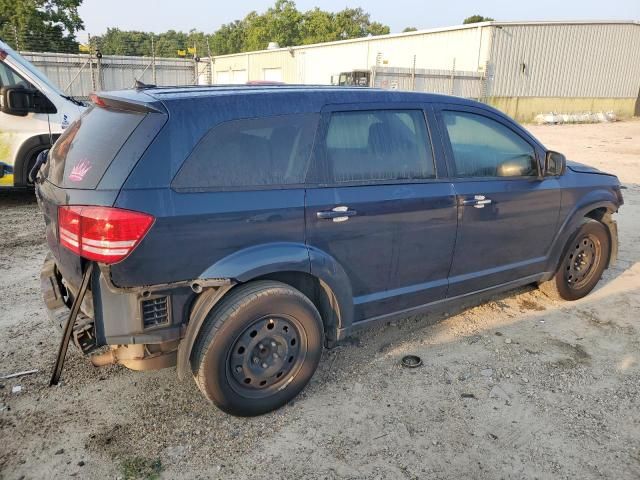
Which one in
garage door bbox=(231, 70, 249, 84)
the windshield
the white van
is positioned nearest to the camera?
the white van

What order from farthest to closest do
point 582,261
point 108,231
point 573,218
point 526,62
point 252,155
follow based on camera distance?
1. point 526,62
2. point 582,261
3. point 573,218
4. point 252,155
5. point 108,231

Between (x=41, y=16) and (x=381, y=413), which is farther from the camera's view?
(x=41, y=16)

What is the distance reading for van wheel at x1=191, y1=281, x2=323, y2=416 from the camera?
2766mm

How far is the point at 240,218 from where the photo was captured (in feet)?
8.96

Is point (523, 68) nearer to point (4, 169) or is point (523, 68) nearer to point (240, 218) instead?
point (4, 169)

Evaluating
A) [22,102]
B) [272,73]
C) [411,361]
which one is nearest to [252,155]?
[411,361]

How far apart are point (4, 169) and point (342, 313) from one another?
5.78 metres

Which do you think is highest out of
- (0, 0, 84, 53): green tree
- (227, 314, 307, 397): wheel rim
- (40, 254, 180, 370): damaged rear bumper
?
(0, 0, 84, 53): green tree

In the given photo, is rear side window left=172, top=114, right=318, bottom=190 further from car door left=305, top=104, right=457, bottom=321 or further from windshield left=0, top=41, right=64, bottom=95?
windshield left=0, top=41, right=64, bottom=95

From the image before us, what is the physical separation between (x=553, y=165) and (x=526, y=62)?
26.1 meters

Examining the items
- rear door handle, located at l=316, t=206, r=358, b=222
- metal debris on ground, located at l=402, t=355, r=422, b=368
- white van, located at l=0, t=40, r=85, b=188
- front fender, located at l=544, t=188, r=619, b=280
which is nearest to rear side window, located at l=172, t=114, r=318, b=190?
rear door handle, located at l=316, t=206, r=358, b=222

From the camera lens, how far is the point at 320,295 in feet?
10.6

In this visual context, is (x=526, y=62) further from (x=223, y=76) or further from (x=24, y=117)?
(x=223, y=76)

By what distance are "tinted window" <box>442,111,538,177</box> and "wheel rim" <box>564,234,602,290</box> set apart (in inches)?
A: 40.0
